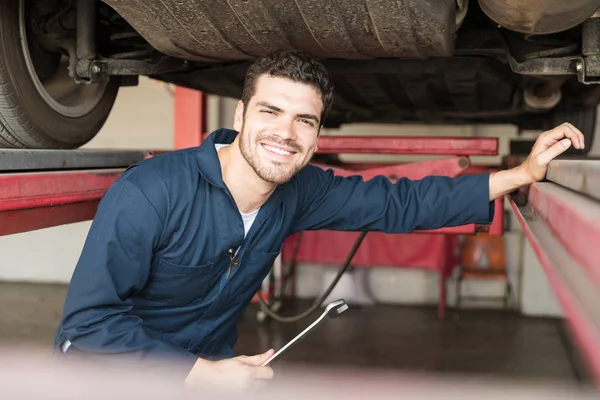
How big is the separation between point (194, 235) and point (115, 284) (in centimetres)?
21

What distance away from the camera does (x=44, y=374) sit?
29 cm

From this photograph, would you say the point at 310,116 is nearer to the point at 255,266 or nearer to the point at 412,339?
the point at 255,266

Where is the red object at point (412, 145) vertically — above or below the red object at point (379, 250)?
above

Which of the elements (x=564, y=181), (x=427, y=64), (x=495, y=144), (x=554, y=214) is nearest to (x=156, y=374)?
(x=554, y=214)

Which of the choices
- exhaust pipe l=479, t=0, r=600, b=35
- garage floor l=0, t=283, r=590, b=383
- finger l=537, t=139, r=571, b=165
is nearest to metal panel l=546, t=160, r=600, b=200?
finger l=537, t=139, r=571, b=165

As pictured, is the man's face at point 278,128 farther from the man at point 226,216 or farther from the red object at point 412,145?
the red object at point 412,145

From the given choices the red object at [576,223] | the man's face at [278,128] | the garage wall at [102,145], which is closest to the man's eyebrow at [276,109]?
the man's face at [278,128]

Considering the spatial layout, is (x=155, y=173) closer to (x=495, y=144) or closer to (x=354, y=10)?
(x=354, y=10)

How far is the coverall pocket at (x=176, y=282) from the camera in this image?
137 centimetres

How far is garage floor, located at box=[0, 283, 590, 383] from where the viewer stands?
3486 millimetres

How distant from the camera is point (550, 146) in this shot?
1336 millimetres

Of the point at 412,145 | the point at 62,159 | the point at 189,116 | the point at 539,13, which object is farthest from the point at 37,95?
the point at 189,116

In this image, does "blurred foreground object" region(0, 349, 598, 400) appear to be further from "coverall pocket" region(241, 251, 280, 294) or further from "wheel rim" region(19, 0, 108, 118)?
"wheel rim" region(19, 0, 108, 118)

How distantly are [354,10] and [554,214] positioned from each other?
67 centimetres
